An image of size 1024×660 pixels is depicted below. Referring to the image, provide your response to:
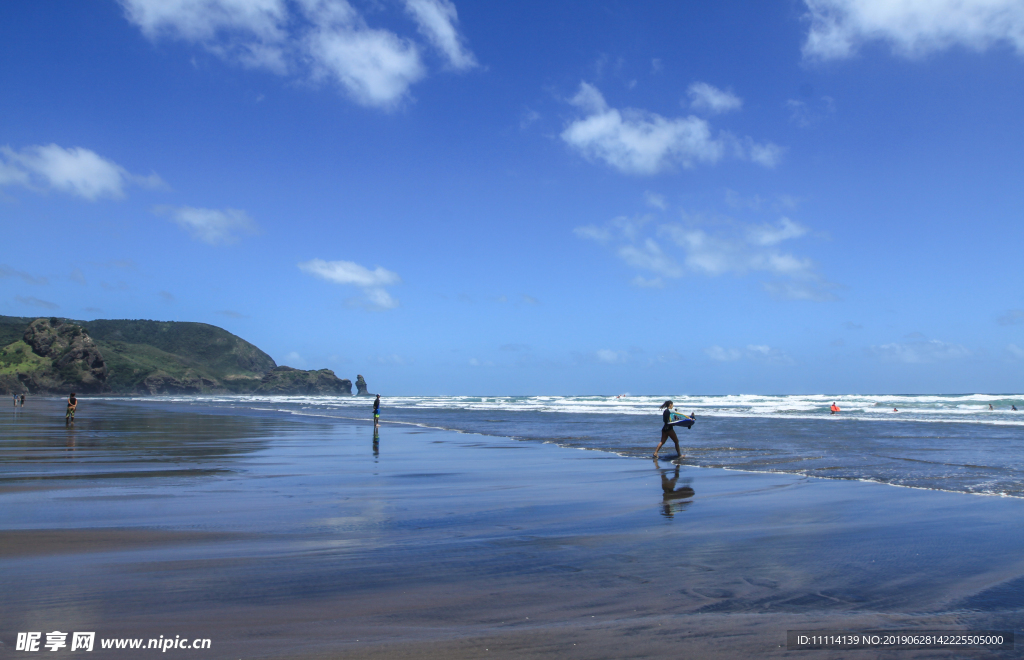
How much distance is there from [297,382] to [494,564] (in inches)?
7745

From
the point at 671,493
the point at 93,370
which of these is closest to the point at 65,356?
the point at 93,370

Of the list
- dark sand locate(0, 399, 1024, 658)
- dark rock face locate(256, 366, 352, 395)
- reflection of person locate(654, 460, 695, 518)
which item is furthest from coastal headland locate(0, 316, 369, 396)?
reflection of person locate(654, 460, 695, 518)

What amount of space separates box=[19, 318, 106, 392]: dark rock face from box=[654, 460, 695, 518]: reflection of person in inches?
6067

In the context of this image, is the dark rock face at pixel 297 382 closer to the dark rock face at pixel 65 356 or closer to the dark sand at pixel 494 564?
the dark rock face at pixel 65 356

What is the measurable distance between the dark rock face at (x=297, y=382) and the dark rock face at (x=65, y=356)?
52.5 m

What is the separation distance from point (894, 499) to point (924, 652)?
7.63 m

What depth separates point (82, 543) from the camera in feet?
22.7

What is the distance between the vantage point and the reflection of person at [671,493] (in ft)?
31.6

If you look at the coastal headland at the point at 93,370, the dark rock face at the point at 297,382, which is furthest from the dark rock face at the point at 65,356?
the dark rock face at the point at 297,382

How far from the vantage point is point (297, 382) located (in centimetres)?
18862

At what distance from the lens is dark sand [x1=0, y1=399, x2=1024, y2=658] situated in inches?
173

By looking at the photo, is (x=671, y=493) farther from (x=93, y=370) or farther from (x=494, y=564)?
(x=93, y=370)

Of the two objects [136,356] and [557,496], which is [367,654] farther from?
[136,356]

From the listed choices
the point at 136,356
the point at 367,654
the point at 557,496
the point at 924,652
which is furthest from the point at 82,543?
the point at 136,356
